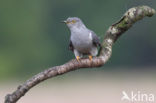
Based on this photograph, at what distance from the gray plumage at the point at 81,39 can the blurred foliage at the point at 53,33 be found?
102 feet

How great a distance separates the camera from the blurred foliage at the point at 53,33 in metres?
44.2

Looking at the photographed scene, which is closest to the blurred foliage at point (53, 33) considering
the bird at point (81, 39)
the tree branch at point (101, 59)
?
the bird at point (81, 39)

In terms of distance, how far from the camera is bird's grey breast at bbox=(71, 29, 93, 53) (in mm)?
10125

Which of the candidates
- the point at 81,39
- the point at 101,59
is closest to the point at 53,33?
the point at 81,39

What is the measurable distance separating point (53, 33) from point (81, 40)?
123ft

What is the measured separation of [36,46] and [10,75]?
22.0 ft

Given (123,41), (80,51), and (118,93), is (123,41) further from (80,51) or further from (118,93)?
(80,51)

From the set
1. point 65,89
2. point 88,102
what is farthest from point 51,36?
point 88,102

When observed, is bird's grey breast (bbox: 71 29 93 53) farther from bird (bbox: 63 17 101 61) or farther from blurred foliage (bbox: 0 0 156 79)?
blurred foliage (bbox: 0 0 156 79)

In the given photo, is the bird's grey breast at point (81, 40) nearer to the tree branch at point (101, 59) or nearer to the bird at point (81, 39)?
the bird at point (81, 39)

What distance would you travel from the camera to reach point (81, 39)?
33.2ft

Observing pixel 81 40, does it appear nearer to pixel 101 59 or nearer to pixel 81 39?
pixel 81 39

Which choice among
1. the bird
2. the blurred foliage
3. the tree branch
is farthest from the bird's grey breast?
the blurred foliage

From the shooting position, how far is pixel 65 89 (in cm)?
2991
